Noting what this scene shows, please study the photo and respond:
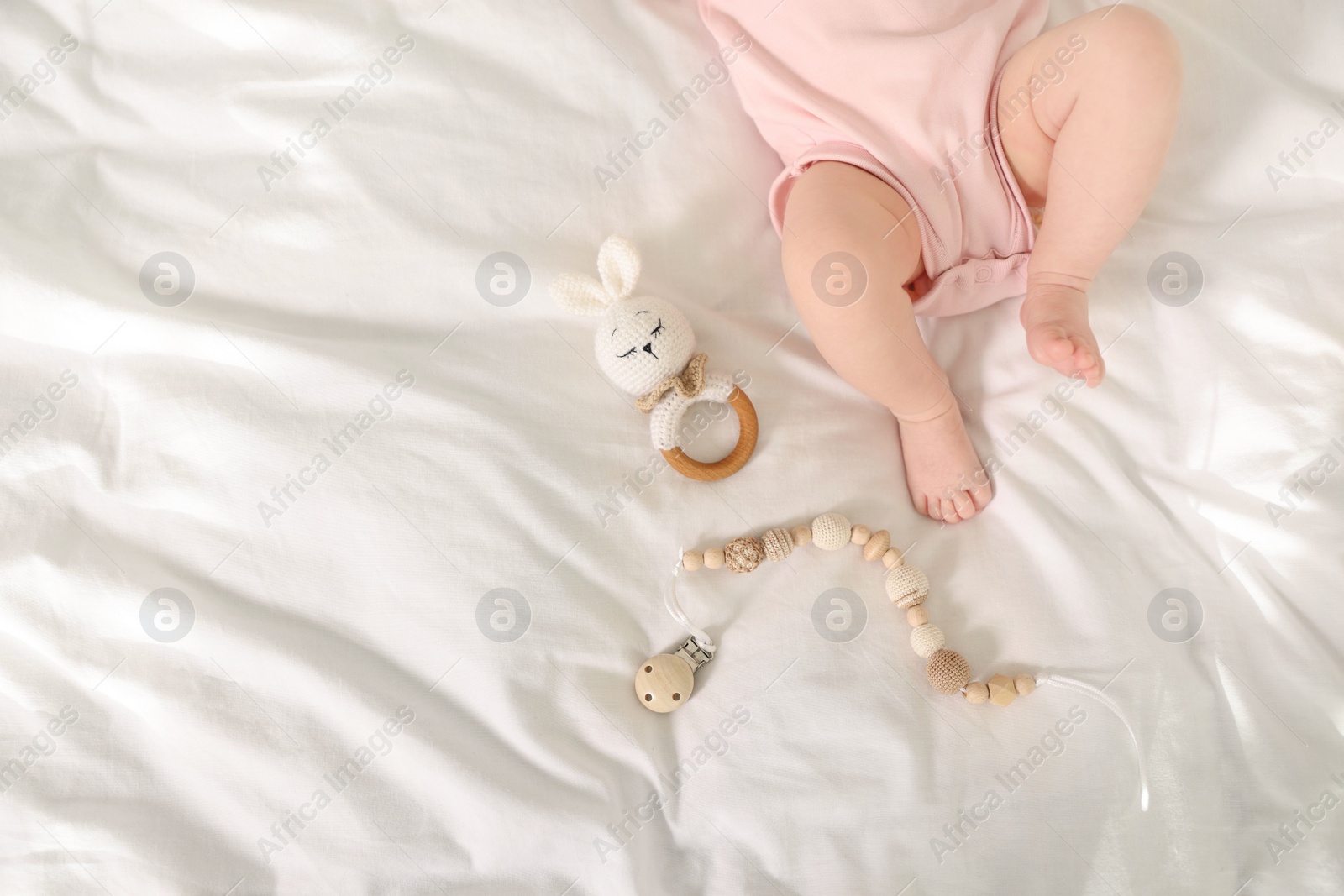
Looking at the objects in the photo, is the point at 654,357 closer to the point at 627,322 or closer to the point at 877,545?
the point at 627,322

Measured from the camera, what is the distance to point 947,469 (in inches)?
39.0

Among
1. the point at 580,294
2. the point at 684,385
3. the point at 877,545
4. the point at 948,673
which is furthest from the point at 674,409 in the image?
the point at 948,673

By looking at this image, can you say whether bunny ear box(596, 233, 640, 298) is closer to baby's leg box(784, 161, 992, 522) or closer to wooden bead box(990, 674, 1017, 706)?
baby's leg box(784, 161, 992, 522)

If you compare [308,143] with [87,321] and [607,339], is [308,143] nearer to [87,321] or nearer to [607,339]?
[87,321]

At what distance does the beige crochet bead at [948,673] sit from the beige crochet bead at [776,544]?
189mm

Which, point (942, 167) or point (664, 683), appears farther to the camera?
point (942, 167)

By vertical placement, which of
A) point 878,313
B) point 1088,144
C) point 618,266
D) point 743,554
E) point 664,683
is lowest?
point 664,683

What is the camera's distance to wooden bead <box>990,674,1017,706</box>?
0.88m

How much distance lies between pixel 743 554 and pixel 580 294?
0.34 m

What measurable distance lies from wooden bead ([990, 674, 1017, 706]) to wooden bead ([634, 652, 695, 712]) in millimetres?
309

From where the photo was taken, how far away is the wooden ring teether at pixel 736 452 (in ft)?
3.11

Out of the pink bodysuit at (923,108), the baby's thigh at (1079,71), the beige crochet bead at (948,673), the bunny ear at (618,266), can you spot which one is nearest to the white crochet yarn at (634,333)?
the bunny ear at (618,266)

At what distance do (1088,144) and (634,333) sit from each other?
1.77 feet

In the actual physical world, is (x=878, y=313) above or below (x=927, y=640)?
above
